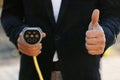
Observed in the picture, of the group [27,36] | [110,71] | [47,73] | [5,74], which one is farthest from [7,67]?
[27,36]

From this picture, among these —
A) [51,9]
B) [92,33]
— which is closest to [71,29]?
[51,9]

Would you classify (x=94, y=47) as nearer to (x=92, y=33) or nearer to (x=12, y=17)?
(x=92, y=33)

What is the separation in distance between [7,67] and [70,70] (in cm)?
249

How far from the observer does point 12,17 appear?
138 centimetres

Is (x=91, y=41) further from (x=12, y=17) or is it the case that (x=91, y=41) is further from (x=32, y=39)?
(x=12, y=17)

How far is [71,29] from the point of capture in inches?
51.0

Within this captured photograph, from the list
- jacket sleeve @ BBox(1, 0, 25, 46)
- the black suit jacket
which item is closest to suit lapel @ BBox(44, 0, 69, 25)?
the black suit jacket

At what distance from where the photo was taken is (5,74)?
11.7 feet

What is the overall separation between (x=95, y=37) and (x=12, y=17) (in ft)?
1.31

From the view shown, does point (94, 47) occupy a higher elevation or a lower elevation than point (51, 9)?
lower

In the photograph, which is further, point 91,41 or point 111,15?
point 111,15

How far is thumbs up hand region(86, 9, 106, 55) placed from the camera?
3.64ft

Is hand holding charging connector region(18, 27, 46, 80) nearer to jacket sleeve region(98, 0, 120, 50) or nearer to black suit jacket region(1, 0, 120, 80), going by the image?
black suit jacket region(1, 0, 120, 80)

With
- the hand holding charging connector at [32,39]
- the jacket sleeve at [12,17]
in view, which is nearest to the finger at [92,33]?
the hand holding charging connector at [32,39]
